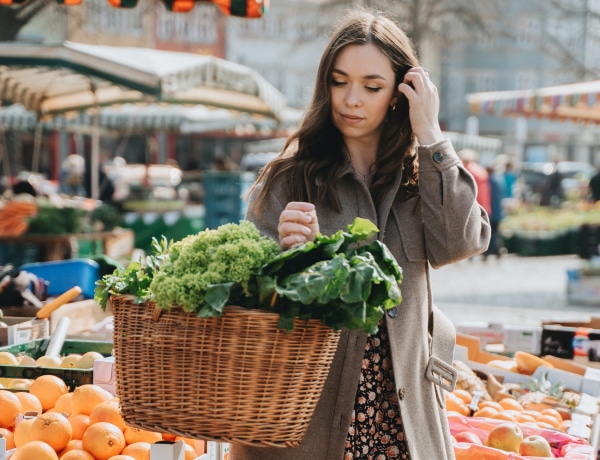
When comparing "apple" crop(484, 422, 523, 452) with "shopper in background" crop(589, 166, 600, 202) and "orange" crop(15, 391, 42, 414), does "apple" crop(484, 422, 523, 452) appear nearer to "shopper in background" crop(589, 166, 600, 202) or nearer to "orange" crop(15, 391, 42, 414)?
"orange" crop(15, 391, 42, 414)

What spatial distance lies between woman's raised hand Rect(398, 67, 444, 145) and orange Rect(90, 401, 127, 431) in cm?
141

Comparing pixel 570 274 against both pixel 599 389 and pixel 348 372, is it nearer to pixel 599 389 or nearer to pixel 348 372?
pixel 599 389

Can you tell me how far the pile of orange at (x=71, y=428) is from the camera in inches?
108

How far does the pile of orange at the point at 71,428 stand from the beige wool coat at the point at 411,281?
0.70 metres

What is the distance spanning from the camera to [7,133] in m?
15.4

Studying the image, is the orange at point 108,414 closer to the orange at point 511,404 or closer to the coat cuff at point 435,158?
the coat cuff at point 435,158

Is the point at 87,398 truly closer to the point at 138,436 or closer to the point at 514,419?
the point at 138,436

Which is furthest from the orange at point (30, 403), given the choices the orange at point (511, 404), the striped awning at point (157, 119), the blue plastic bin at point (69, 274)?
the striped awning at point (157, 119)

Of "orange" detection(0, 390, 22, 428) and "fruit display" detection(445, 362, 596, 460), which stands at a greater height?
"orange" detection(0, 390, 22, 428)

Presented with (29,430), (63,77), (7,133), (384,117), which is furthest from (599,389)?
(7,133)

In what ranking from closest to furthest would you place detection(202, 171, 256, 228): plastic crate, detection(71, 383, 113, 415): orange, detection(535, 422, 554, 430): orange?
detection(71, 383, 113, 415): orange < detection(535, 422, 554, 430): orange < detection(202, 171, 256, 228): plastic crate

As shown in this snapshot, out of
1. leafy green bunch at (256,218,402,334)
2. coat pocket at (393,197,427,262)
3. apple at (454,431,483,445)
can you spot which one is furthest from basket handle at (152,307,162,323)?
apple at (454,431,483,445)

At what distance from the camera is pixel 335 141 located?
2.44 m

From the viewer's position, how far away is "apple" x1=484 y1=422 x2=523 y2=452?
3275 mm
